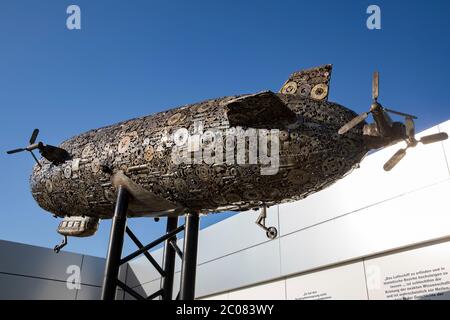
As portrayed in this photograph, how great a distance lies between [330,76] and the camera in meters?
3.76

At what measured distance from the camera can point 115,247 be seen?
3.56m

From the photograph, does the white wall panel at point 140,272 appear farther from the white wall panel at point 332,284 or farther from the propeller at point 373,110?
the propeller at point 373,110

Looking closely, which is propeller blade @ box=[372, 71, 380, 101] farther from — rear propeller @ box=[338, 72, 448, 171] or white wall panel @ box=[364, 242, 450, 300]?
white wall panel @ box=[364, 242, 450, 300]

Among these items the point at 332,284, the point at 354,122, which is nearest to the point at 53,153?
the point at 354,122

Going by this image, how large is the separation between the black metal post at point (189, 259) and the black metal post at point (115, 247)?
1.88 ft

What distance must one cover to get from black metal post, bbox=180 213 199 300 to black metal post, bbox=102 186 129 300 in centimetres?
57

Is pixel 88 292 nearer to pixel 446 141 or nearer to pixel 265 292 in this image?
pixel 265 292

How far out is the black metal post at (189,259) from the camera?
3.38 metres

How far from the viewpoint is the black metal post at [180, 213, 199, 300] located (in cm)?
338

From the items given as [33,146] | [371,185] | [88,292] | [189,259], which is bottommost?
[189,259]

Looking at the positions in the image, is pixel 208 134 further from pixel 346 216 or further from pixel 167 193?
pixel 346 216

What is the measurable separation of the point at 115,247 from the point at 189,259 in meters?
0.66
